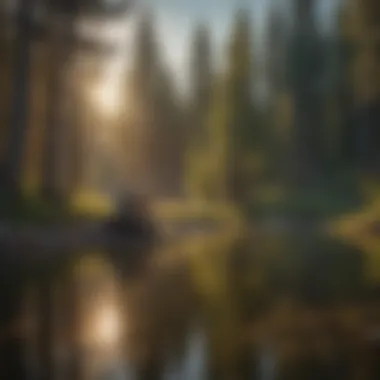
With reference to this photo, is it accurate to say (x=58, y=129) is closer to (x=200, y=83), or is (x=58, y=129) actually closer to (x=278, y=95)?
(x=200, y=83)

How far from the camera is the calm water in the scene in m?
1.50

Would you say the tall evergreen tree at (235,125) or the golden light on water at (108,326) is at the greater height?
the tall evergreen tree at (235,125)

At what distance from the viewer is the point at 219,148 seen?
Answer: 161cm

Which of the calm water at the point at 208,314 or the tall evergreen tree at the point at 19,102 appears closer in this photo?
the calm water at the point at 208,314

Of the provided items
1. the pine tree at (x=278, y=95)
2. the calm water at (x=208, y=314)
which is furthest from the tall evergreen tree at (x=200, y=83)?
the calm water at (x=208, y=314)

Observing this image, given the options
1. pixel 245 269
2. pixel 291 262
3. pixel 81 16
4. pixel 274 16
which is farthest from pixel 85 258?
pixel 274 16

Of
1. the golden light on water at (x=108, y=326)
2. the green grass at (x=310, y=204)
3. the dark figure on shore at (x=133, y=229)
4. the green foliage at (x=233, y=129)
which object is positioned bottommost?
the golden light on water at (x=108, y=326)

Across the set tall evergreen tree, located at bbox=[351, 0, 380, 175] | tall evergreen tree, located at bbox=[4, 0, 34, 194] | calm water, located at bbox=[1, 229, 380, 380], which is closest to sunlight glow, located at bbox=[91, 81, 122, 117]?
tall evergreen tree, located at bbox=[4, 0, 34, 194]

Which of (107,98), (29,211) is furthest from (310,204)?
(29,211)

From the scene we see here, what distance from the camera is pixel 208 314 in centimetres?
155

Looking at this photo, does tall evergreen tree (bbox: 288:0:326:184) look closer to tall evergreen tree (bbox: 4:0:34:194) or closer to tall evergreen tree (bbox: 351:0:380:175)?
tall evergreen tree (bbox: 351:0:380:175)

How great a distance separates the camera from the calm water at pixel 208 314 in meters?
1.50

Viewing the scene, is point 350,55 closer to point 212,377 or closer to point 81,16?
point 81,16

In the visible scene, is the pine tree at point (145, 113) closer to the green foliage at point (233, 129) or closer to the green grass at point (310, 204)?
A: the green foliage at point (233, 129)
